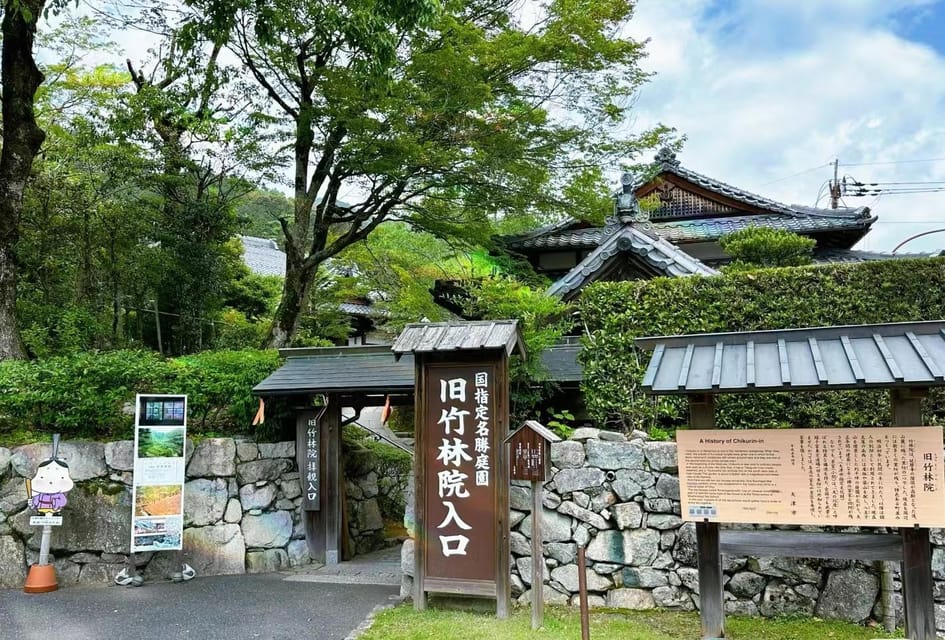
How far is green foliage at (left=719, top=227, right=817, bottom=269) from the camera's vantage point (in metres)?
10.9

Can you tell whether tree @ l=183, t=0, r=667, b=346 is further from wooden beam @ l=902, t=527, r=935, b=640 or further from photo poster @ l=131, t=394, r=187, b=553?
wooden beam @ l=902, t=527, r=935, b=640

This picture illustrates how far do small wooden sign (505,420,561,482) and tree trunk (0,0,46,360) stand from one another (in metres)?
8.79

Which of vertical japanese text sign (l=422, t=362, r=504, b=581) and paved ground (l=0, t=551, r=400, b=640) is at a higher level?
vertical japanese text sign (l=422, t=362, r=504, b=581)

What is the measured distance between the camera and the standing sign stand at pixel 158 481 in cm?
846

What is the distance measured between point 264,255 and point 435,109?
26.4 m

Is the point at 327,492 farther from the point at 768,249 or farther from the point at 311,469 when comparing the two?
the point at 768,249

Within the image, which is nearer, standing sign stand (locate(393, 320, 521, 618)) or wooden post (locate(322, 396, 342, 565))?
standing sign stand (locate(393, 320, 521, 618))

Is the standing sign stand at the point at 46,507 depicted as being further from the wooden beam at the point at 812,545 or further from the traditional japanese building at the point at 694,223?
the traditional japanese building at the point at 694,223

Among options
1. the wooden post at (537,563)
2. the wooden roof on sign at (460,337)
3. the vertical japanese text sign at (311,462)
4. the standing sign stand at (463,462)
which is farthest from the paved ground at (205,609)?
the wooden roof on sign at (460,337)

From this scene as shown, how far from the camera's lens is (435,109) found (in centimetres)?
1161

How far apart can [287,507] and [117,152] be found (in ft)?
27.5

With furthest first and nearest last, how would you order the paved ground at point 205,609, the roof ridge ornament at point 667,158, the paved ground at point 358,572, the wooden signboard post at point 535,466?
1. the roof ridge ornament at point 667,158
2. the paved ground at point 358,572
3. the paved ground at point 205,609
4. the wooden signboard post at point 535,466

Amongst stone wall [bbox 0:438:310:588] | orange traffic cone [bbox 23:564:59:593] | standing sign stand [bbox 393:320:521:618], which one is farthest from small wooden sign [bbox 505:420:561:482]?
orange traffic cone [bbox 23:564:59:593]

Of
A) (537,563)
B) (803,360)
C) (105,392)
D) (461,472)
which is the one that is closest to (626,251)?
(461,472)
